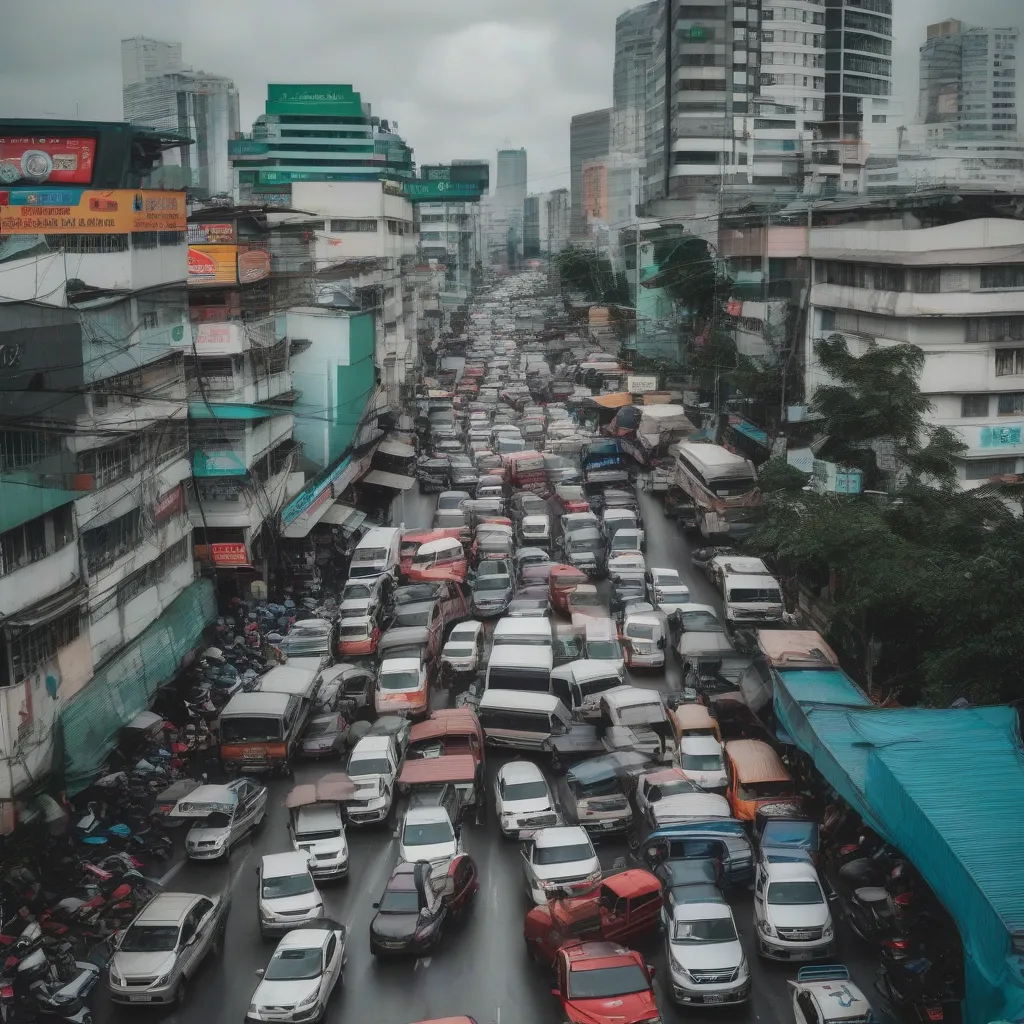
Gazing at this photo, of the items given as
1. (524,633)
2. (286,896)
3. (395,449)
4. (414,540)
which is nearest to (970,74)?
(395,449)

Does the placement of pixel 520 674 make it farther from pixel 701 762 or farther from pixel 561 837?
pixel 561 837

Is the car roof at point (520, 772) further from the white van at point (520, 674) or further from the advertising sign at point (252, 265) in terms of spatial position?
the advertising sign at point (252, 265)

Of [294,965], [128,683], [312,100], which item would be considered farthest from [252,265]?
[312,100]

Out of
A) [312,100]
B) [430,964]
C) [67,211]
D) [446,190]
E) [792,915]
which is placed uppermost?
[312,100]

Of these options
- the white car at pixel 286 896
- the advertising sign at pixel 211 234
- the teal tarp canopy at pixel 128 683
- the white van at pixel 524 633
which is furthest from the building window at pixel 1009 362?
the white car at pixel 286 896

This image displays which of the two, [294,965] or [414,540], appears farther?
[414,540]

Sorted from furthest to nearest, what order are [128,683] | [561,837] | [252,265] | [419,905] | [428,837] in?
[252,265]
[128,683]
[428,837]
[561,837]
[419,905]

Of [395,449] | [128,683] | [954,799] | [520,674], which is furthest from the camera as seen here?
[395,449]

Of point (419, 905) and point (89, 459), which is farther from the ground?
point (89, 459)
